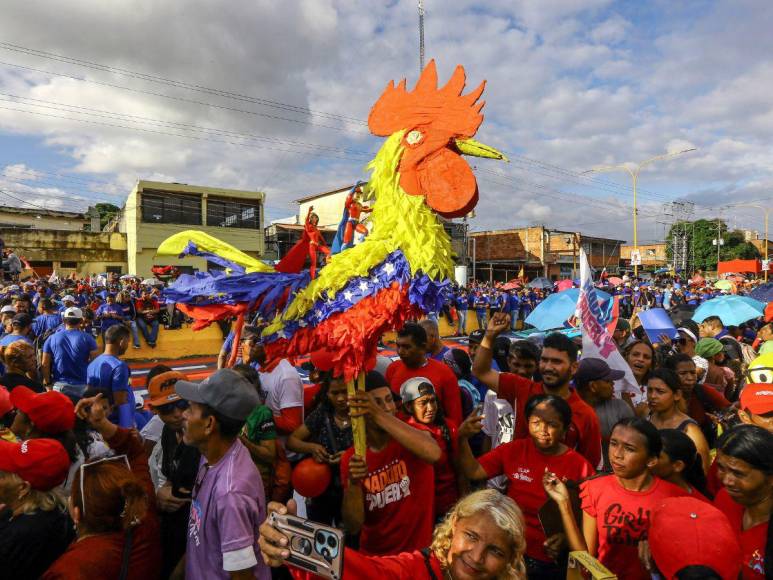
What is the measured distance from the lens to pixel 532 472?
6.96ft

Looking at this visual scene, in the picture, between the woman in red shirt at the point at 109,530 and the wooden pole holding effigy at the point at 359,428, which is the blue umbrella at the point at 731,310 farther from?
the woman in red shirt at the point at 109,530

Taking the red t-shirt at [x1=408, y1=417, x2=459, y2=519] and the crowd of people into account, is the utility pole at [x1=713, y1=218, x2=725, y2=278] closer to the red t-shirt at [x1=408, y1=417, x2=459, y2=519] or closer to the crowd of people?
the crowd of people

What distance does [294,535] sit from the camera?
3.39 feet

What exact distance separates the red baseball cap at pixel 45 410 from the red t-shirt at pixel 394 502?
4.34 ft

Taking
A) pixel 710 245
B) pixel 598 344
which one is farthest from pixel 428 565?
pixel 710 245

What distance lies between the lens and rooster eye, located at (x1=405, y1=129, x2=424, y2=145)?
2.06 meters

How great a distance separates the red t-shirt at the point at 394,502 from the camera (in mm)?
1940

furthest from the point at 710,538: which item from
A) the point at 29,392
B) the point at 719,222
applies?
the point at 719,222

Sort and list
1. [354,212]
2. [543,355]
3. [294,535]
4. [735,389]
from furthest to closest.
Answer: [735,389], [543,355], [354,212], [294,535]

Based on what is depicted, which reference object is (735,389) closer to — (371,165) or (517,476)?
(517,476)

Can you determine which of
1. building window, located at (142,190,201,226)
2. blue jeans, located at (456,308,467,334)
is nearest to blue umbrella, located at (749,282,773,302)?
blue jeans, located at (456,308,467,334)

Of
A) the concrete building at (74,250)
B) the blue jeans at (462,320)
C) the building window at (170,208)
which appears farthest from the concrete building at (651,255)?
the concrete building at (74,250)

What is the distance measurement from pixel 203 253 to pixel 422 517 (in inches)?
65.7

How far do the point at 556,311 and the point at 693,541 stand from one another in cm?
631
